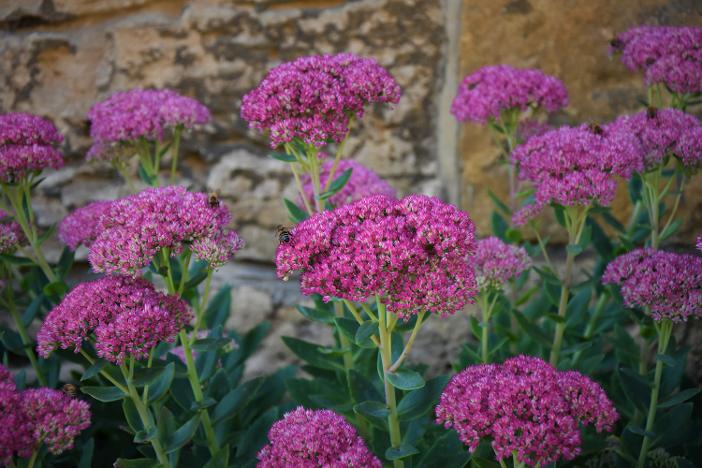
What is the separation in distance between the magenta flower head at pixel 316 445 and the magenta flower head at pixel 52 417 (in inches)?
15.5

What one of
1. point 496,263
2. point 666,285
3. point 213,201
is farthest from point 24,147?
point 666,285

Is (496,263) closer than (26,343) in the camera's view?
Yes

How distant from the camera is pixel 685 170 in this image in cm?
186

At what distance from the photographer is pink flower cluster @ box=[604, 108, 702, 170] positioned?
1.78 m

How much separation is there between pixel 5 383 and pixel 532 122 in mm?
1645

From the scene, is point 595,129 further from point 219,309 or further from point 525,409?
point 219,309

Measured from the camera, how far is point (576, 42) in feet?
7.65

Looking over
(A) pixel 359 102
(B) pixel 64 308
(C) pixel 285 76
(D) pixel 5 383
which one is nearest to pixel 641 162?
(A) pixel 359 102

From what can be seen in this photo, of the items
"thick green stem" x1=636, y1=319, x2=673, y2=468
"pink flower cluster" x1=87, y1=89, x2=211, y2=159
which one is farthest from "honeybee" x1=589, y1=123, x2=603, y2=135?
"pink flower cluster" x1=87, y1=89, x2=211, y2=159

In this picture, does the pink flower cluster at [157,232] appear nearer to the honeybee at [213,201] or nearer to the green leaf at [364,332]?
the honeybee at [213,201]

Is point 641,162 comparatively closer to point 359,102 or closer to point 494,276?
point 494,276

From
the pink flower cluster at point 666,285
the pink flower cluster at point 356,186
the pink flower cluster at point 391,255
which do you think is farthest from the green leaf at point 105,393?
the pink flower cluster at point 666,285

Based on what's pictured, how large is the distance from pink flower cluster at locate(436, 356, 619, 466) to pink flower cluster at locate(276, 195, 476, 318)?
17 cm

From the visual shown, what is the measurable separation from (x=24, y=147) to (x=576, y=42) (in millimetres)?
1724
